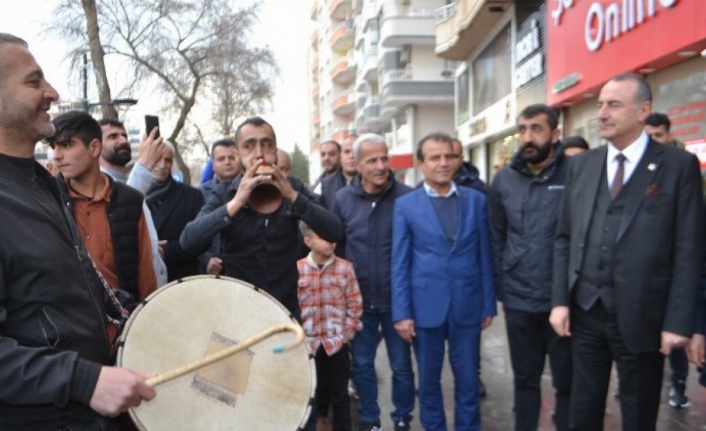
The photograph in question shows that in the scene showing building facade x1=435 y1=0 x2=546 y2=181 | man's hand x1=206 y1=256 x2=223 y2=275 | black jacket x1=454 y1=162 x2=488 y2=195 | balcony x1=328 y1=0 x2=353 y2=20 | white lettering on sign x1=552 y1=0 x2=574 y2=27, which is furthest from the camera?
balcony x1=328 y1=0 x2=353 y2=20

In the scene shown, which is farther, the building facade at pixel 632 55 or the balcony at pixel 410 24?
the balcony at pixel 410 24

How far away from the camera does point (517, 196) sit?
13.7 feet

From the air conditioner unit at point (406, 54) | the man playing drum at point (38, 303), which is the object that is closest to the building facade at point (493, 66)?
the air conditioner unit at point (406, 54)

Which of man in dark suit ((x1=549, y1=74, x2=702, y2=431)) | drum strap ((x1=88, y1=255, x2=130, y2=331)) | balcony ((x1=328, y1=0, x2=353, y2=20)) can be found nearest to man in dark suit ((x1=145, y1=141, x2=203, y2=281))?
drum strap ((x1=88, y1=255, x2=130, y2=331))

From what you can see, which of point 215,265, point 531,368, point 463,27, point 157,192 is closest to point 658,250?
point 531,368

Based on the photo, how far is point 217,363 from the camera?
91.7 inches

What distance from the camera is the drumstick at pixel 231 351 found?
2.17 metres

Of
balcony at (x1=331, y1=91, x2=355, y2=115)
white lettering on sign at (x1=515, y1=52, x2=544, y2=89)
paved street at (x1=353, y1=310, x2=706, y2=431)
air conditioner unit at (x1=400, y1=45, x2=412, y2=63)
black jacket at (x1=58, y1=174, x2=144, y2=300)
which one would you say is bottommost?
paved street at (x1=353, y1=310, x2=706, y2=431)

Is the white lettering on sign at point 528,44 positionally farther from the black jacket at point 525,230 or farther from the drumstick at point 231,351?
the drumstick at point 231,351

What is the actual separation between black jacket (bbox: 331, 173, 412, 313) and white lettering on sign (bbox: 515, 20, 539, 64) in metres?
10.9

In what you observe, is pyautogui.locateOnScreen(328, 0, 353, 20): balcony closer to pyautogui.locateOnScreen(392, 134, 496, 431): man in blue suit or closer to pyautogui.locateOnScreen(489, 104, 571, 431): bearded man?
pyautogui.locateOnScreen(392, 134, 496, 431): man in blue suit

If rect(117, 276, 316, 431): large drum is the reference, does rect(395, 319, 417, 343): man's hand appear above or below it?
below

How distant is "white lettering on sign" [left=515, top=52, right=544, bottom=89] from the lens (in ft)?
46.4

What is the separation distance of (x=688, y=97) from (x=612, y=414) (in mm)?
5082
